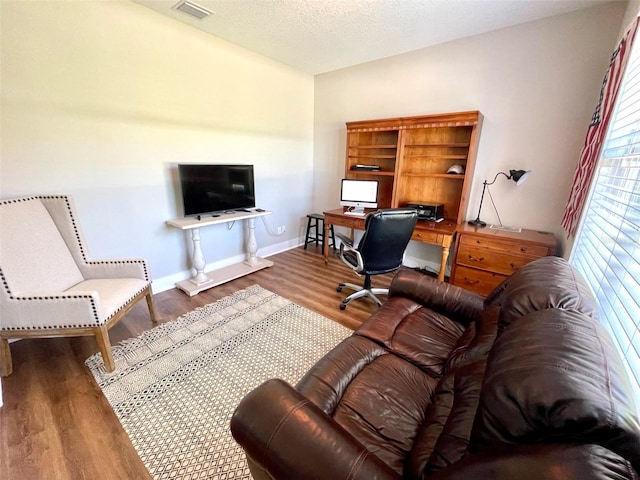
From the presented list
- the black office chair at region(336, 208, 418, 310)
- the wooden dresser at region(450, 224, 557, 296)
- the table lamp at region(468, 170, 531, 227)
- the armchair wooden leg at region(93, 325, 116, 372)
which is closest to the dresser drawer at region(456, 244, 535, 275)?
the wooden dresser at region(450, 224, 557, 296)

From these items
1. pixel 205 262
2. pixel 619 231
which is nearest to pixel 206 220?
pixel 205 262

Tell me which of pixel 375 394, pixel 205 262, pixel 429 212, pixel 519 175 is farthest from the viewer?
pixel 205 262

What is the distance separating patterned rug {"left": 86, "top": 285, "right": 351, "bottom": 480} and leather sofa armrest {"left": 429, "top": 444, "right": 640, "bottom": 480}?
3.77 feet

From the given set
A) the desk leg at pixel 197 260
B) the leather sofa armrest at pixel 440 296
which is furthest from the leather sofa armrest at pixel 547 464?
the desk leg at pixel 197 260

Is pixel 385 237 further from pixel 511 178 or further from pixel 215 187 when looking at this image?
pixel 215 187

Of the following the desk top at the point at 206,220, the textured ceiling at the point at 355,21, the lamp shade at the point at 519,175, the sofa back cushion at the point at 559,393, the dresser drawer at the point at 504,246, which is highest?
the textured ceiling at the point at 355,21

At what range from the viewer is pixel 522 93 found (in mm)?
2625

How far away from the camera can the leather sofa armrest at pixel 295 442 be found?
2.36 ft

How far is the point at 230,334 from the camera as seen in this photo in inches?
87.2

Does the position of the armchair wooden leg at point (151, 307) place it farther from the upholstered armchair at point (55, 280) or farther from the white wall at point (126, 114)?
the white wall at point (126, 114)

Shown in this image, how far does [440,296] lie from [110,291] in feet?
7.79

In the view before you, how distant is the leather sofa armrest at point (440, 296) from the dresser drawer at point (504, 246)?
111 cm

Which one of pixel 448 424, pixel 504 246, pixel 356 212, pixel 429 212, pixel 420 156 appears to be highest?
pixel 420 156

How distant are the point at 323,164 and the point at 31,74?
3.26m
